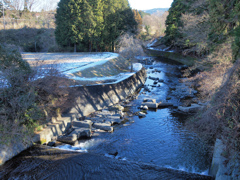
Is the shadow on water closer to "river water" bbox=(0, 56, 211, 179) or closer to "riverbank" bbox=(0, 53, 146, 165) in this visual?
"river water" bbox=(0, 56, 211, 179)

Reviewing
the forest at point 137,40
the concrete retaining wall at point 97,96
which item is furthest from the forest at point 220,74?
the concrete retaining wall at point 97,96

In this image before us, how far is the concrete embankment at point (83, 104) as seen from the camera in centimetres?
814

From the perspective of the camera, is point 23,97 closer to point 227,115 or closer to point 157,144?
point 157,144

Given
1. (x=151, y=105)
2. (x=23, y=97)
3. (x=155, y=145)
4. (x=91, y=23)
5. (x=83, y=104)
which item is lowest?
(x=155, y=145)

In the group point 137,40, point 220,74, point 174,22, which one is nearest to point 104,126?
point 220,74

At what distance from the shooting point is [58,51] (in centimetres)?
3022


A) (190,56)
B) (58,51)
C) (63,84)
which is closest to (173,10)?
(190,56)

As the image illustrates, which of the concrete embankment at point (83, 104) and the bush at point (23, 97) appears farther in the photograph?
the bush at point (23, 97)

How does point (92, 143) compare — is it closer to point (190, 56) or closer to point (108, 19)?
point (108, 19)

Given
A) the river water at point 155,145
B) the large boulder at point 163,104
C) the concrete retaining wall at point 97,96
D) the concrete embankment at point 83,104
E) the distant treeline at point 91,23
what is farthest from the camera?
the distant treeline at point 91,23

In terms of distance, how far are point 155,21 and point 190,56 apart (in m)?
67.7

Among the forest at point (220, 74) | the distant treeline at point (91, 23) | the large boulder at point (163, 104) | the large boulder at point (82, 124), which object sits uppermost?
the distant treeline at point (91, 23)

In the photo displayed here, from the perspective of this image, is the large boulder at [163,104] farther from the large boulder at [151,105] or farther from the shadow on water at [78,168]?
the shadow on water at [78,168]

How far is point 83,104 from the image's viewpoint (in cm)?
1260
